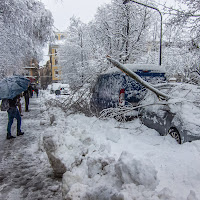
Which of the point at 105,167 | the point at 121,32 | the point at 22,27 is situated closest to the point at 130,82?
the point at 105,167

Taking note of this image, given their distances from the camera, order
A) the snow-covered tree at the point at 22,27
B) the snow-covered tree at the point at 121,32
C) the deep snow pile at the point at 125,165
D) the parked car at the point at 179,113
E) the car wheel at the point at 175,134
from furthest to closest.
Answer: the snow-covered tree at the point at 121,32, the snow-covered tree at the point at 22,27, the car wheel at the point at 175,134, the parked car at the point at 179,113, the deep snow pile at the point at 125,165

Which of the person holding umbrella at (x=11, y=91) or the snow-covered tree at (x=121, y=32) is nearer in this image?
the person holding umbrella at (x=11, y=91)

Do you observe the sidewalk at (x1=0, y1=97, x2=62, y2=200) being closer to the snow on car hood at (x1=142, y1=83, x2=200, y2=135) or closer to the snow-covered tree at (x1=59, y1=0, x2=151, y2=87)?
the snow on car hood at (x1=142, y1=83, x2=200, y2=135)

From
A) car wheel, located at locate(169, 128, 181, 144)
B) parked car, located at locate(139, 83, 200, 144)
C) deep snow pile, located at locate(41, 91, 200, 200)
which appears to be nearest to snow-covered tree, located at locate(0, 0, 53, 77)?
deep snow pile, located at locate(41, 91, 200, 200)

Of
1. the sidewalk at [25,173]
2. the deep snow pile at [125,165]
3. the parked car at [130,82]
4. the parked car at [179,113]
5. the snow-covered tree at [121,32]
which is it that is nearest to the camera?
the deep snow pile at [125,165]

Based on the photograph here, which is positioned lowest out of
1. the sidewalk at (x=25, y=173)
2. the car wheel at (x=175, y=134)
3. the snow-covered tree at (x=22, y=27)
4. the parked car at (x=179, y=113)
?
the sidewalk at (x=25, y=173)

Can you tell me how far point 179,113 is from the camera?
403cm

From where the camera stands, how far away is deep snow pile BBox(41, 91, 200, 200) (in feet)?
7.95

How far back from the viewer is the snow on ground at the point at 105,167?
2465mm

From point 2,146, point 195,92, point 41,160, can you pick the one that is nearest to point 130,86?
point 195,92

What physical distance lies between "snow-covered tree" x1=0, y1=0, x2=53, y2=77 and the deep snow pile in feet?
26.8

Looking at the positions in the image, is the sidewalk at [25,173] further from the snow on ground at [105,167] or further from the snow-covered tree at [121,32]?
the snow-covered tree at [121,32]

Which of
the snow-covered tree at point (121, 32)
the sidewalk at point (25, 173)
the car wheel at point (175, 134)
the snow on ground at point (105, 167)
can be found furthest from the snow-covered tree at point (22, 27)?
the car wheel at point (175, 134)

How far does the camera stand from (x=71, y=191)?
2.75 m
